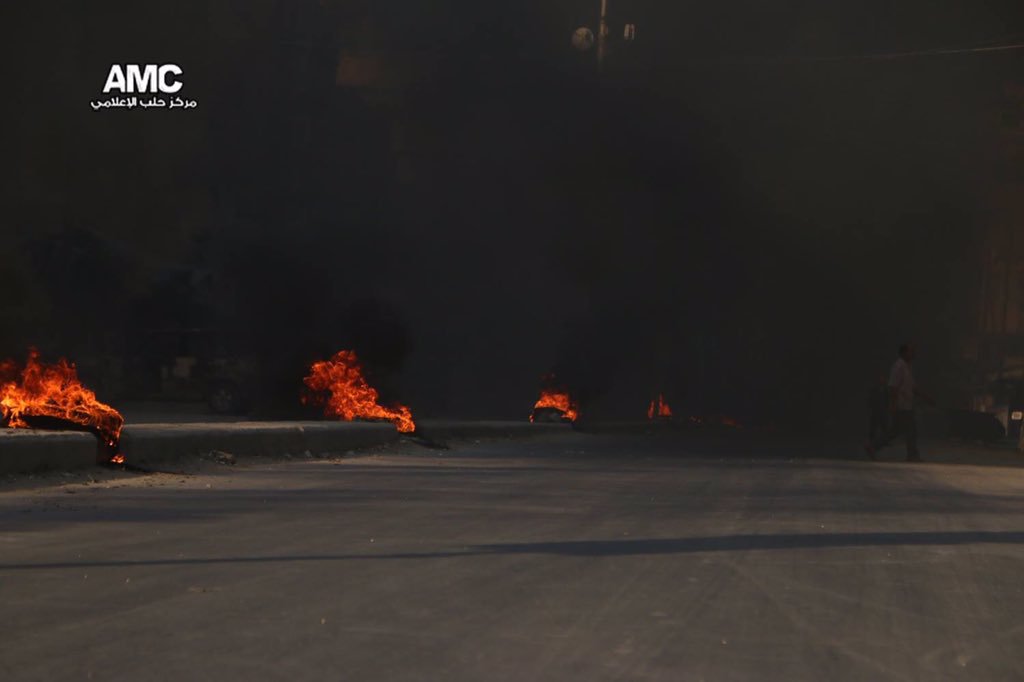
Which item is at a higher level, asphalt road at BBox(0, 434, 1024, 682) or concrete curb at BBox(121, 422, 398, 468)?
asphalt road at BBox(0, 434, 1024, 682)

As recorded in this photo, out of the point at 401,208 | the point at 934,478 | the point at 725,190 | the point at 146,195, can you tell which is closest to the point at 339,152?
the point at 401,208

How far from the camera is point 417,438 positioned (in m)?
24.8

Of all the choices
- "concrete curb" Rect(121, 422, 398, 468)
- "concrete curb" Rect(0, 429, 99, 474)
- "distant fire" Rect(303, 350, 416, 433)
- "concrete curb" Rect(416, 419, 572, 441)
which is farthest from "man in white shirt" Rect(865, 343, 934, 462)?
"concrete curb" Rect(0, 429, 99, 474)

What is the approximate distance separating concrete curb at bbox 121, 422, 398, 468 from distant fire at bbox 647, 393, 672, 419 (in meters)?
38.4

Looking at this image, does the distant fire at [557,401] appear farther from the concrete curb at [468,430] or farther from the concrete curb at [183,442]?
the concrete curb at [183,442]

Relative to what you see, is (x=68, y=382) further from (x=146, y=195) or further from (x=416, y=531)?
(x=146, y=195)

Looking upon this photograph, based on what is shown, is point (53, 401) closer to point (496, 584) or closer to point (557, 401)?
point (496, 584)

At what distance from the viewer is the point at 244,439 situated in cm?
1794

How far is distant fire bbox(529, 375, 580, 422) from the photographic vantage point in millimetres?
50359

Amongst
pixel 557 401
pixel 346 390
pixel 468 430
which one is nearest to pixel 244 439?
pixel 346 390

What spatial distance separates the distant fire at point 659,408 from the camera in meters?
61.6

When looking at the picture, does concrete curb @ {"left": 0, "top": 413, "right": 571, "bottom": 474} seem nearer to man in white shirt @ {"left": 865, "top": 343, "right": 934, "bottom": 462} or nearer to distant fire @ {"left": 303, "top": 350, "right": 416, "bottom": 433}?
distant fire @ {"left": 303, "top": 350, "right": 416, "bottom": 433}

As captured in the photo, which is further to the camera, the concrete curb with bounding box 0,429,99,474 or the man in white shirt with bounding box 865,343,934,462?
the man in white shirt with bounding box 865,343,934,462

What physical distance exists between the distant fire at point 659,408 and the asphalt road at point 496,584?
4754 centimetres
